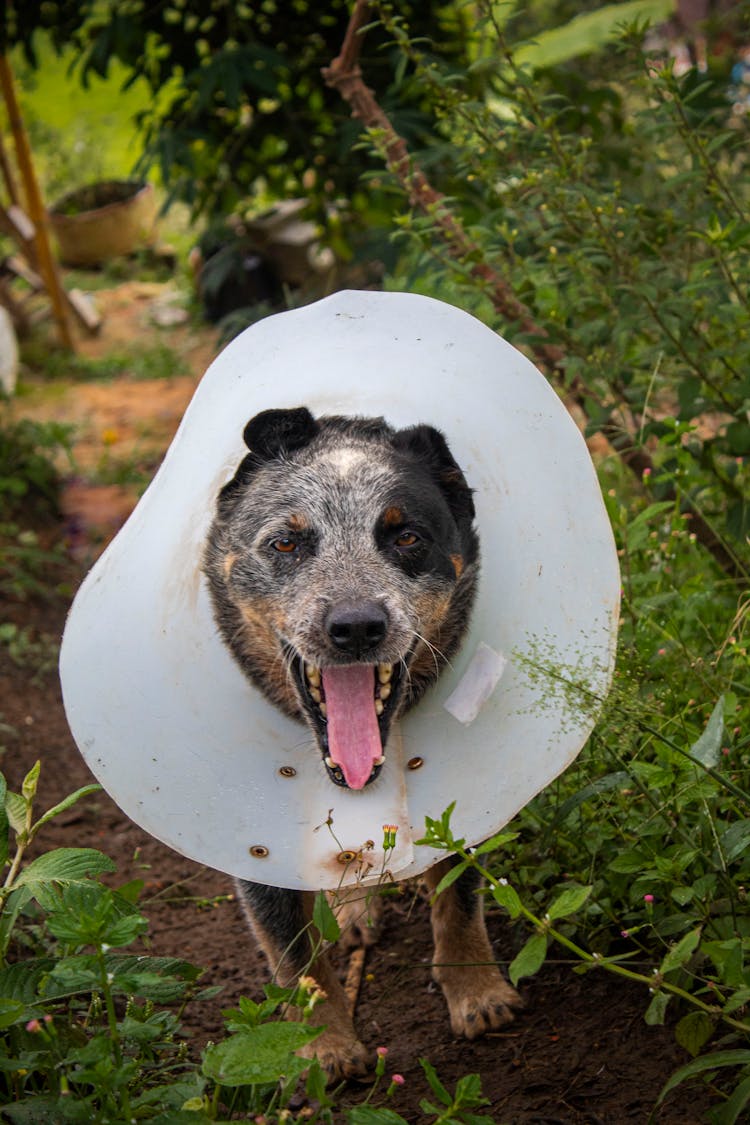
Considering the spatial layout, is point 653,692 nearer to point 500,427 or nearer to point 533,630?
point 533,630

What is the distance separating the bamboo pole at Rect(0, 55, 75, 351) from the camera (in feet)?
28.9

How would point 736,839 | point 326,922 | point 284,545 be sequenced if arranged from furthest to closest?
1. point 284,545
2. point 736,839
3. point 326,922

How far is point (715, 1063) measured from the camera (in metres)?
2.09

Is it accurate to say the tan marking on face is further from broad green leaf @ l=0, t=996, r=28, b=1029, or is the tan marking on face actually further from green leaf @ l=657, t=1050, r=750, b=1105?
green leaf @ l=657, t=1050, r=750, b=1105

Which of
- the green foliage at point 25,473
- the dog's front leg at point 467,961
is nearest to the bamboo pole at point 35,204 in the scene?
the green foliage at point 25,473

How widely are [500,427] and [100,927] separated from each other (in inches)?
60.5

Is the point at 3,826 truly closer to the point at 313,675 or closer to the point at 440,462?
the point at 313,675

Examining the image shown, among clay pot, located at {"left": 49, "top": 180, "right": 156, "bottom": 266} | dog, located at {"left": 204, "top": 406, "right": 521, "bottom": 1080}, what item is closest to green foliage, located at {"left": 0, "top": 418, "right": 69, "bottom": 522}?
dog, located at {"left": 204, "top": 406, "right": 521, "bottom": 1080}

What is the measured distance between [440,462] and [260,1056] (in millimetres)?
1500

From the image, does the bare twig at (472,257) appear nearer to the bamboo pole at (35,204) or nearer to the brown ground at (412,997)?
the brown ground at (412,997)

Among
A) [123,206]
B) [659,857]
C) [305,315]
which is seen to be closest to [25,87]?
[123,206]

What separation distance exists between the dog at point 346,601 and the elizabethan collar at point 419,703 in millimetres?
68

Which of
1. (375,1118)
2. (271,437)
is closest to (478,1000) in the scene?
(375,1118)

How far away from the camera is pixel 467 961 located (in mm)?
3006
